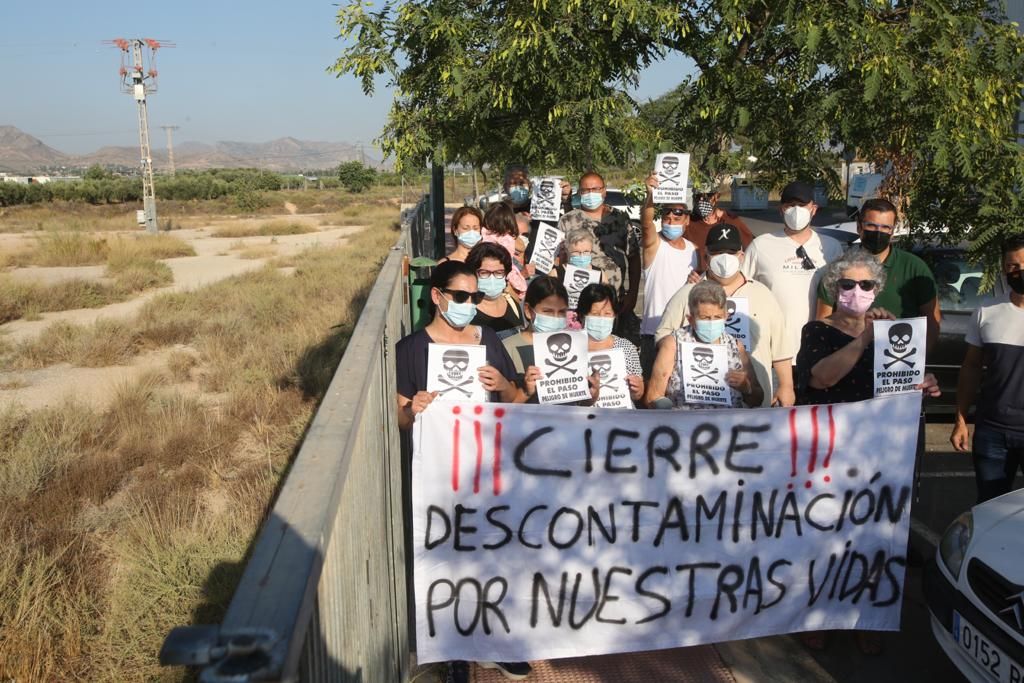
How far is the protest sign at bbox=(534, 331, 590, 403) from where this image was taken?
12.9 ft

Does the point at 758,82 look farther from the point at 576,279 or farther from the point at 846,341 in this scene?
the point at 846,341

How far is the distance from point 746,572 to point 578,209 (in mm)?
3695

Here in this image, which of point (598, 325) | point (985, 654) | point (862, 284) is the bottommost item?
point (985, 654)

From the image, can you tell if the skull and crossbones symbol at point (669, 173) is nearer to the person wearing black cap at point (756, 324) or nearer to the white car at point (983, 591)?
the person wearing black cap at point (756, 324)

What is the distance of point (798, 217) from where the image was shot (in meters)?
5.45

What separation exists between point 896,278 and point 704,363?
1618 millimetres

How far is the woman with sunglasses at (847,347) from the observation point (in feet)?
13.7

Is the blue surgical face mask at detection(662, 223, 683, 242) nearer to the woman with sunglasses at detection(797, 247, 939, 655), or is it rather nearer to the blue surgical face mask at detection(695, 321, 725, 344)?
the woman with sunglasses at detection(797, 247, 939, 655)

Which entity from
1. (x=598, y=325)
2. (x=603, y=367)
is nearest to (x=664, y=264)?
(x=598, y=325)

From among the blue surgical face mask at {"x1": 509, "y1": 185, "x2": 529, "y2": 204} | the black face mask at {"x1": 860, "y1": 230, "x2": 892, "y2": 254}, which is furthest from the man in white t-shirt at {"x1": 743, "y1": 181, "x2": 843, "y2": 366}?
the blue surgical face mask at {"x1": 509, "y1": 185, "x2": 529, "y2": 204}

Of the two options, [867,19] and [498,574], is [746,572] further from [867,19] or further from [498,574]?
[867,19]

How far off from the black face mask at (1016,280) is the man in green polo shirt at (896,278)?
0.61 metres

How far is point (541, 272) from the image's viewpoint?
23.0 ft

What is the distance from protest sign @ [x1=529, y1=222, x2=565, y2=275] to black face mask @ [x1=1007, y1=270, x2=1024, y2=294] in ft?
10.8
